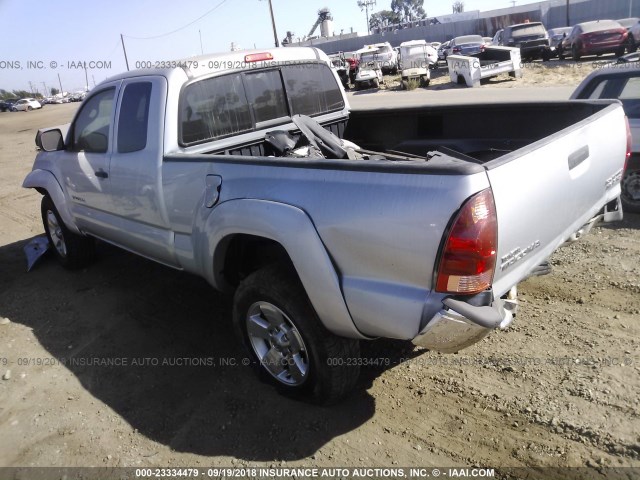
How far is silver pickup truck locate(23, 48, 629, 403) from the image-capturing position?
7.63 ft

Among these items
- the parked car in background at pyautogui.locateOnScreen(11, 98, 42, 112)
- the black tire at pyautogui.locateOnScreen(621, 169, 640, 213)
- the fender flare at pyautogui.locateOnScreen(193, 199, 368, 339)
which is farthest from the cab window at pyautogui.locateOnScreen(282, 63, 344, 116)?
the parked car in background at pyautogui.locateOnScreen(11, 98, 42, 112)

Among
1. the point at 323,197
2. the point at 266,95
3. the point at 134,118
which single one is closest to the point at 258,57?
the point at 266,95

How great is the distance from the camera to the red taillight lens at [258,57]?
4172 mm

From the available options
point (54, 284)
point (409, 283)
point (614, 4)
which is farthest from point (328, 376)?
point (614, 4)

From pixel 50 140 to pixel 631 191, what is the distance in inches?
237

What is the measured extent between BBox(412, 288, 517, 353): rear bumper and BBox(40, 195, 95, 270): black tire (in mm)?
4326

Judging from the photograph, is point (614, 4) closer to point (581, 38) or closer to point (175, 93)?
point (581, 38)

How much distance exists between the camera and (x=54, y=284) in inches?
213

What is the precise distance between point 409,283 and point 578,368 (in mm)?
1511

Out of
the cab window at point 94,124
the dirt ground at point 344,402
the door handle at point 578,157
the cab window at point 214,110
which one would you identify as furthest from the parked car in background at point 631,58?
the cab window at point 94,124

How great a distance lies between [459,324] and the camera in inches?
91.0

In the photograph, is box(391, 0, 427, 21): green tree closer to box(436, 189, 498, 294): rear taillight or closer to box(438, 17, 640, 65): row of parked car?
box(438, 17, 640, 65): row of parked car

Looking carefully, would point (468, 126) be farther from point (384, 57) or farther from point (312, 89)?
point (384, 57)

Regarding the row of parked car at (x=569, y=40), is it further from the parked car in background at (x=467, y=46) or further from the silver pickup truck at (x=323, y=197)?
the silver pickup truck at (x=323, y=197)
